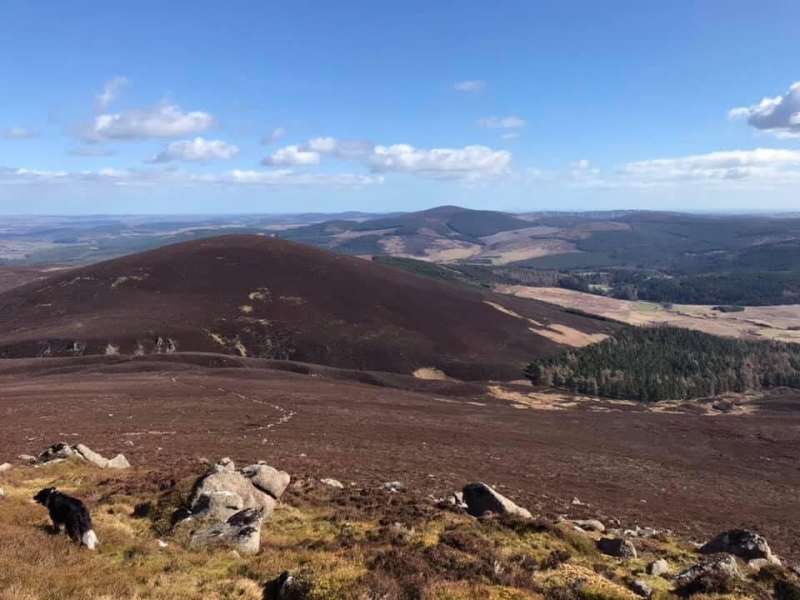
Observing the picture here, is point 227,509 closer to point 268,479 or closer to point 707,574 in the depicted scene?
point 268,479

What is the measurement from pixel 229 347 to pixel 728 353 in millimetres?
162555

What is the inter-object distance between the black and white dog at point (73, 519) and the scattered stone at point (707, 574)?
19.8 metres

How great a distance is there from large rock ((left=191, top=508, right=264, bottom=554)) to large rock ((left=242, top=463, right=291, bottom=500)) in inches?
194

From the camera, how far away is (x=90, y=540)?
16641 millimetres

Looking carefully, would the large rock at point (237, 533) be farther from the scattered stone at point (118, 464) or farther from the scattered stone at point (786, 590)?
the scattered stone at point (786, 590)

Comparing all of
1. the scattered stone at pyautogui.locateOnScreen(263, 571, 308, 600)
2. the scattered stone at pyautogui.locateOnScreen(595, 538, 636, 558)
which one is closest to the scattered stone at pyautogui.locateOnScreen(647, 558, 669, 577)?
the scattered stone at pyautogui.locateOnScreen(595, 538, 636, 558)

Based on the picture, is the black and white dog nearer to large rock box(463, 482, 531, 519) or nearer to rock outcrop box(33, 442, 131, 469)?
rock outcrop box(33, 442, 131, 469)

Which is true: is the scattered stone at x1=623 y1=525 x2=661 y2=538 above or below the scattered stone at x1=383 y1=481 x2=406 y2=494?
below

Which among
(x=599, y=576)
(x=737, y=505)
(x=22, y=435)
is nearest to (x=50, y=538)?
(x=599, y=576)

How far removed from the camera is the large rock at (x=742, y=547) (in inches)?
849

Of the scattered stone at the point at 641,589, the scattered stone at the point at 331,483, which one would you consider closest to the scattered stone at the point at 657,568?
the scattered stone at the point at 641,589

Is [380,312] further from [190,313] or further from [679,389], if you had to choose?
[679,389]

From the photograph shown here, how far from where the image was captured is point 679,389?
140375 mm

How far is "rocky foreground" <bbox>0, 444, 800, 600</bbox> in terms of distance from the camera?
1409cm
